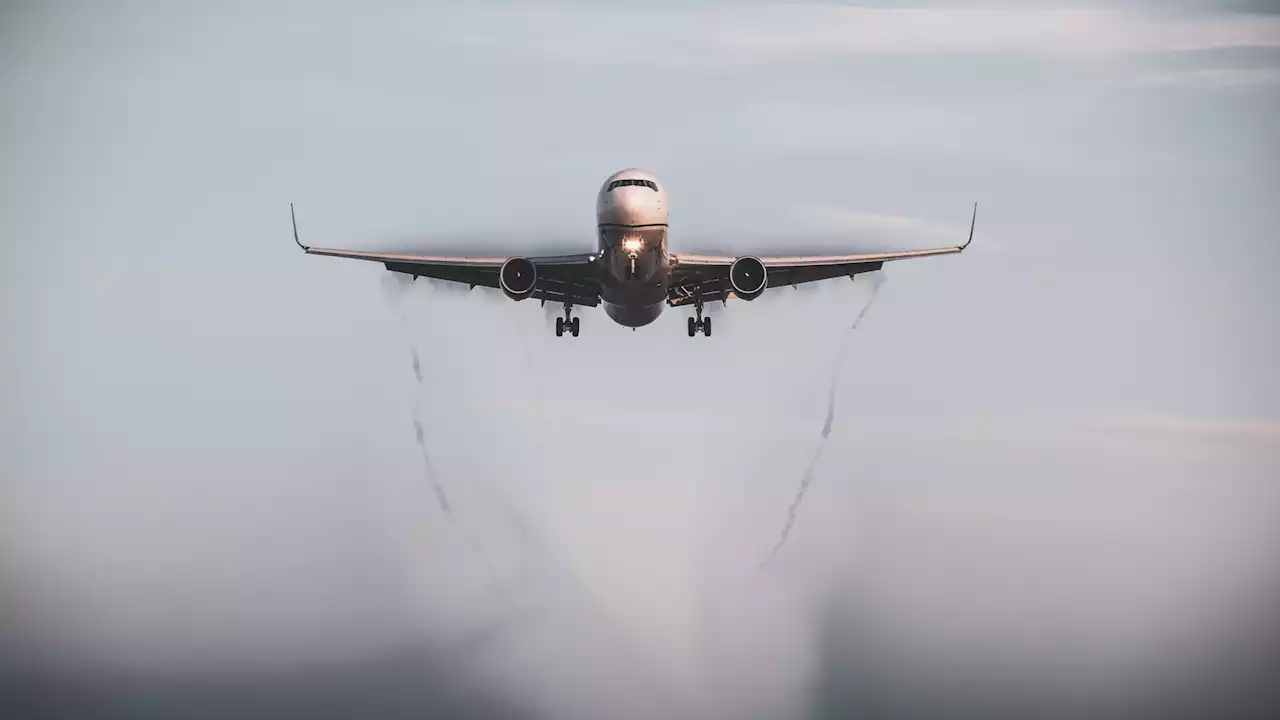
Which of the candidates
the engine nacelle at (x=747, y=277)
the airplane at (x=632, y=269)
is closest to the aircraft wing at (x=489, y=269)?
the airplane at (x=632, y=269)

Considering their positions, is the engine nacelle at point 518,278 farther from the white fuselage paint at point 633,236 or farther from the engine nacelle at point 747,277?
the engine nacelle at point 747,277

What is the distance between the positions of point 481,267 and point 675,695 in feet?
112

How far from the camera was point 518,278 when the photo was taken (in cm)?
4959

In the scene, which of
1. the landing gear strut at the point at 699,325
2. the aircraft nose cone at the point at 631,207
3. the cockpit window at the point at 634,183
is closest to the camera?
the aircraft nose cone at the point at 631,207

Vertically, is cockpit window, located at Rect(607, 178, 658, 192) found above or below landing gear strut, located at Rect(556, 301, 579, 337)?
above

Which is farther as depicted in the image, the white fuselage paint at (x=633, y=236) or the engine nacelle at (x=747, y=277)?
the engine nacelle at (x=747, y=277)

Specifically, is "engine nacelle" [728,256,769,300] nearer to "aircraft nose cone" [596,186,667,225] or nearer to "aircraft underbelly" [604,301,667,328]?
"aircraft underbelly" [604,301,667,328]

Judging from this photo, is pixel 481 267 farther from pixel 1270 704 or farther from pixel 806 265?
pixel 1270 704

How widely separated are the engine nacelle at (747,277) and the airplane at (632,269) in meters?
0.04

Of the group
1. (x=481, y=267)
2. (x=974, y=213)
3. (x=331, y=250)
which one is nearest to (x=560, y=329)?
(x=481, y=267)

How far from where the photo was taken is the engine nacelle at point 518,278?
162 ft

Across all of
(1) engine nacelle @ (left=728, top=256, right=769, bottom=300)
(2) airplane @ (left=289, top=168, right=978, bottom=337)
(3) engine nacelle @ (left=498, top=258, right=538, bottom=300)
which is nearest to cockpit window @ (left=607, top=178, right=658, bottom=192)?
(2) airplane @ (left=289, top=168, right=978, bottom=337)

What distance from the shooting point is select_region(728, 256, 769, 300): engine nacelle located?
50875mm

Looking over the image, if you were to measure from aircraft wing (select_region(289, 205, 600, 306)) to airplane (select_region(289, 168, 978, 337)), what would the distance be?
37 mm
